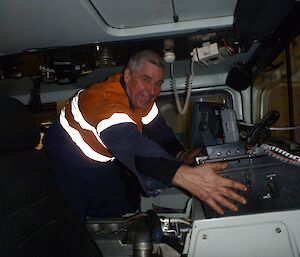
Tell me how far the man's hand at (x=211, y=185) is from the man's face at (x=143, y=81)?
833 mm

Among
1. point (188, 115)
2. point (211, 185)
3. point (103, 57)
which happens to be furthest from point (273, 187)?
point (188, 115)

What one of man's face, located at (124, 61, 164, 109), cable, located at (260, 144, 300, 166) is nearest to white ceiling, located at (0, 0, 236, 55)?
man's face, located at (124, 61, 164, 109)

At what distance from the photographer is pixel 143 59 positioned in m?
1.86

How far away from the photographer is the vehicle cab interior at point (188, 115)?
3.81ft

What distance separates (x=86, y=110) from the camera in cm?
167

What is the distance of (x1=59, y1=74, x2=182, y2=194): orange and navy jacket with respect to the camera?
4.05 feet

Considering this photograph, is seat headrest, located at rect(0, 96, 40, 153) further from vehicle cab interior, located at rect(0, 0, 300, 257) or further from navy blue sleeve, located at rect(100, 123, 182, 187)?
navy blue sleeve, located at rect(100, 123, 182, 187)

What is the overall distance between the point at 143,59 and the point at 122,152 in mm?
760

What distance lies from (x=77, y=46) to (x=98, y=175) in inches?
34.6

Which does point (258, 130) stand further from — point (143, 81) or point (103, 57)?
point (103, 57)

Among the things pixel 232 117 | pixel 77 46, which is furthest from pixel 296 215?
pixel 77 46

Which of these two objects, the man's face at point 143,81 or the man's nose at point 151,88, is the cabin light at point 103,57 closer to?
the man's face at point 143,81

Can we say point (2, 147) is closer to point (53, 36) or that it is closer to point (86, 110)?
point (86, 110)

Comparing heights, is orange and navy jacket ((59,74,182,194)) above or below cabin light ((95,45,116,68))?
below
